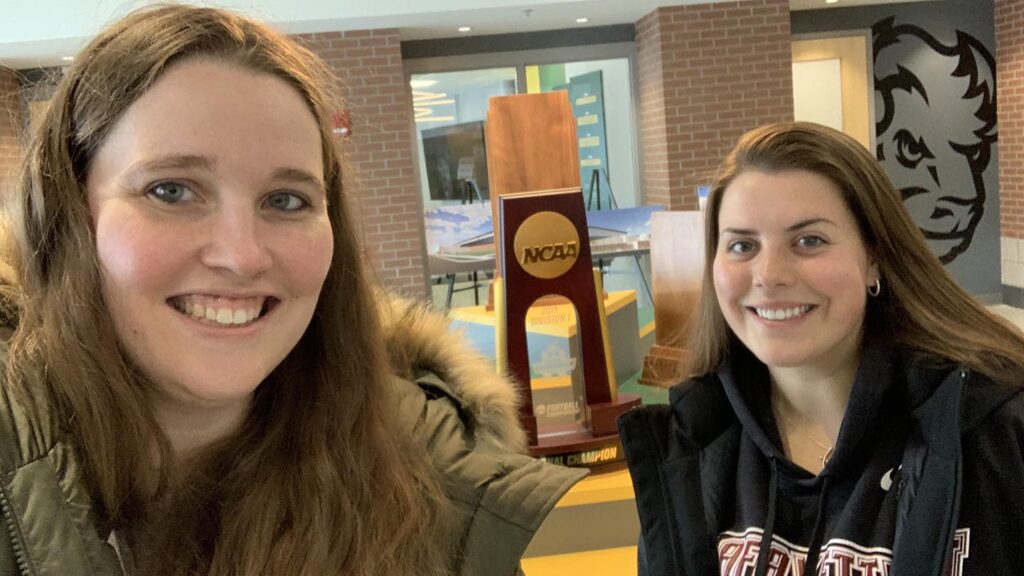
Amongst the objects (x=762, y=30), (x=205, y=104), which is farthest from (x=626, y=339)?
(x=762, y=30)

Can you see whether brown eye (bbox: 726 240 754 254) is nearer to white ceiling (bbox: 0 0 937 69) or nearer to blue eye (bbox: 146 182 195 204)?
blue eye (bbox: 146 182 195 204)

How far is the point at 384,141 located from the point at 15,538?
6438mm

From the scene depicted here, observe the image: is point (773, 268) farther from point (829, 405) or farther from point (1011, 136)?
point (1011, 136)

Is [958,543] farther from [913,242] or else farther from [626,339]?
[626,339]

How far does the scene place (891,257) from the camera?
1.51 metres

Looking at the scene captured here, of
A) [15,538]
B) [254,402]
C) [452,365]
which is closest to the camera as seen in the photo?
[15,538]

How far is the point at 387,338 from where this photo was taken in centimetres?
129

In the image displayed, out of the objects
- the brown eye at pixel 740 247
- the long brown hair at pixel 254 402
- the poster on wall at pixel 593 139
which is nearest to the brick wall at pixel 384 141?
the poster on wall at pixel 593 139

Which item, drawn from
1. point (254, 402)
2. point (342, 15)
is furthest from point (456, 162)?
point (254, 402)

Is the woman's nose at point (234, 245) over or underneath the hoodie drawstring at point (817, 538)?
over

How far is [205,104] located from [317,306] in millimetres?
318

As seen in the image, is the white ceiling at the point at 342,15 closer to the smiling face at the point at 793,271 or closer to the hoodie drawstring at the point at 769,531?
the smiling face at the point at 793,271

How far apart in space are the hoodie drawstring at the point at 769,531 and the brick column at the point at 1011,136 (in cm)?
742

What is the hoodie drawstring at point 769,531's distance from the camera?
1.33 m
